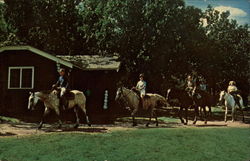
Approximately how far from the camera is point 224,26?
20297 millimetres

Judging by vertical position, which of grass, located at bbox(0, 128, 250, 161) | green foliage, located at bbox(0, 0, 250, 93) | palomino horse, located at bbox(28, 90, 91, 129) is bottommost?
grass, located at bbox(0, 128, 250, 161)

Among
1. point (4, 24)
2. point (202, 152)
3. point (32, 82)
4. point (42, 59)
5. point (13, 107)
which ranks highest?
point (4, 24)

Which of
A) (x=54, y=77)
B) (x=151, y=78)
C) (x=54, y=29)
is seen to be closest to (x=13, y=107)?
(x=54, y=77)

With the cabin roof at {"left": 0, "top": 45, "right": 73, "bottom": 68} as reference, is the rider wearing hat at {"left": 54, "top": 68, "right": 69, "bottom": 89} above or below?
below

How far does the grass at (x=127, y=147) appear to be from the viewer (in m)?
8.90

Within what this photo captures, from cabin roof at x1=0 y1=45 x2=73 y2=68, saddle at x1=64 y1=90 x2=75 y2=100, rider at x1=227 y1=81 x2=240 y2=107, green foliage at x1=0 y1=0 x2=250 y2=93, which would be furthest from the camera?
green foliage at x1=0 y1=0 x2=250 y2=93

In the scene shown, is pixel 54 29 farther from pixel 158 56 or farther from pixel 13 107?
pixel 13 107

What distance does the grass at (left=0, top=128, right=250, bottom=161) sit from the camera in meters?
8.90

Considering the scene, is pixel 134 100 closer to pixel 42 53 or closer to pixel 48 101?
pixel 48 101

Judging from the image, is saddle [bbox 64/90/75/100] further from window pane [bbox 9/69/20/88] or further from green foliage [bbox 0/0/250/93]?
green foliage [bbox 0/0/250/93]

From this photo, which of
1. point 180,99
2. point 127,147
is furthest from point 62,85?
point 180,99

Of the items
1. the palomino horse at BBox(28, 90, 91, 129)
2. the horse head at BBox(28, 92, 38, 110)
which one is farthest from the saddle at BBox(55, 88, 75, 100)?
the horse head at BBox(28, 92, 38, 110)

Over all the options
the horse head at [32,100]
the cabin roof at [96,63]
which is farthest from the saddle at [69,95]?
the cabin roof at [96,63]

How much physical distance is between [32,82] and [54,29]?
43.2ft
